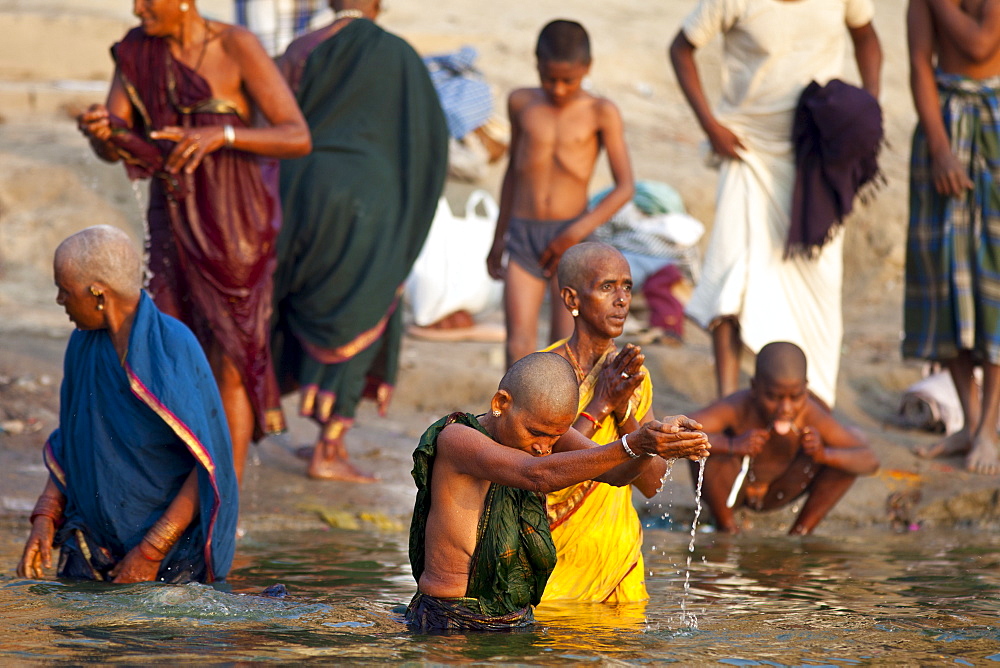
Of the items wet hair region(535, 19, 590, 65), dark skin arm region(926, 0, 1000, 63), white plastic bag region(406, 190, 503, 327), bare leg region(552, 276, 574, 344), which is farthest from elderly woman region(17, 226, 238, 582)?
white plastic bag region(406, 190, 503, 327)

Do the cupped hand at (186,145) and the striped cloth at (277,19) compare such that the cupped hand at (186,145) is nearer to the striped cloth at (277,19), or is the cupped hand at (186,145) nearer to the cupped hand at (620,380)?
the cupped hand at (620,380)

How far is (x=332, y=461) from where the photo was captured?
676cm

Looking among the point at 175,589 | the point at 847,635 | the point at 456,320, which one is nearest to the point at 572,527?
the point at 847,635

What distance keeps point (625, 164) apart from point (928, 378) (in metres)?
2.59

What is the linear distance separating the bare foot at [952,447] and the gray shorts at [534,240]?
7.53 feet

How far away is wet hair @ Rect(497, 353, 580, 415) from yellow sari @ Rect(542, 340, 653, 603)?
0.76m

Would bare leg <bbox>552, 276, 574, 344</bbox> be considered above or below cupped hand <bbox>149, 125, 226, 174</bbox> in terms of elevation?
below

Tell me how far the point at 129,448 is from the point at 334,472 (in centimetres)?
224

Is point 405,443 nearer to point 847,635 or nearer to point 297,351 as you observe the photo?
point 297,351

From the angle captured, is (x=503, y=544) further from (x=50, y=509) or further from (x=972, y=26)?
(x=972, y=26)

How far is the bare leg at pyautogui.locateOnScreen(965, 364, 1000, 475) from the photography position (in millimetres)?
7023

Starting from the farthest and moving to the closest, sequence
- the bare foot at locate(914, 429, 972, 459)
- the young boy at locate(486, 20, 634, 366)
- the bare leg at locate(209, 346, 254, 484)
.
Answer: the bare foot at locate(914, 429, 972, 459) < the young boy at locate(486, 20, 634, 366) < the bare leg at locate(209, 346, 254, 484)

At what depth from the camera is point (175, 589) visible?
4.13 meters

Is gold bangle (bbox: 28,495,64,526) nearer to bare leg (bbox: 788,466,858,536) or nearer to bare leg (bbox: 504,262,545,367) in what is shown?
bare leg (bbox: 504,262,545,367)
